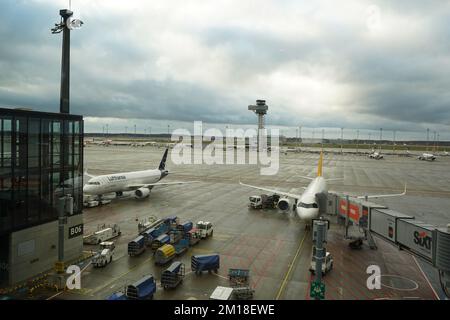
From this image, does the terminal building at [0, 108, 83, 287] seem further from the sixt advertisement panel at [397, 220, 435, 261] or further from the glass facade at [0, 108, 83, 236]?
the sixt advertisement panel at [397, 220, 435, 261]

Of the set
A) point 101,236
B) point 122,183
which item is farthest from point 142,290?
point 122,183

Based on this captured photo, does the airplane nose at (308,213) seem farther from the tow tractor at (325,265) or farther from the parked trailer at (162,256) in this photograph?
the parked trailer at (162,256)

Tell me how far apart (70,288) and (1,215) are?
7.32 metres

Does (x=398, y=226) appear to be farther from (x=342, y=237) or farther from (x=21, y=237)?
(x=21, y=237)

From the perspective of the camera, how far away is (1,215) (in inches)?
988

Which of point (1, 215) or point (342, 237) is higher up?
point (1, 215)

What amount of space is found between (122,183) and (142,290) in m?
37.9

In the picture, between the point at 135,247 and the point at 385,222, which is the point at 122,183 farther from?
the point at 385,222

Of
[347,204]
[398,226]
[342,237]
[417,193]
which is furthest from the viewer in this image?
[417,193]

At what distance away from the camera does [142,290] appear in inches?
916

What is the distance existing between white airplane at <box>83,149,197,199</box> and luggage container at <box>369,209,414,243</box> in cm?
3913

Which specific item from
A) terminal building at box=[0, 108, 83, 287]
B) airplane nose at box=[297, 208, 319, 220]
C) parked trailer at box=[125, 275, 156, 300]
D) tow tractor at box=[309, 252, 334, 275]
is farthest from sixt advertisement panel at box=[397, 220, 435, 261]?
terminal building at box=[0, 108, 83, 287]

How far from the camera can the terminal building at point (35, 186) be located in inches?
1014
